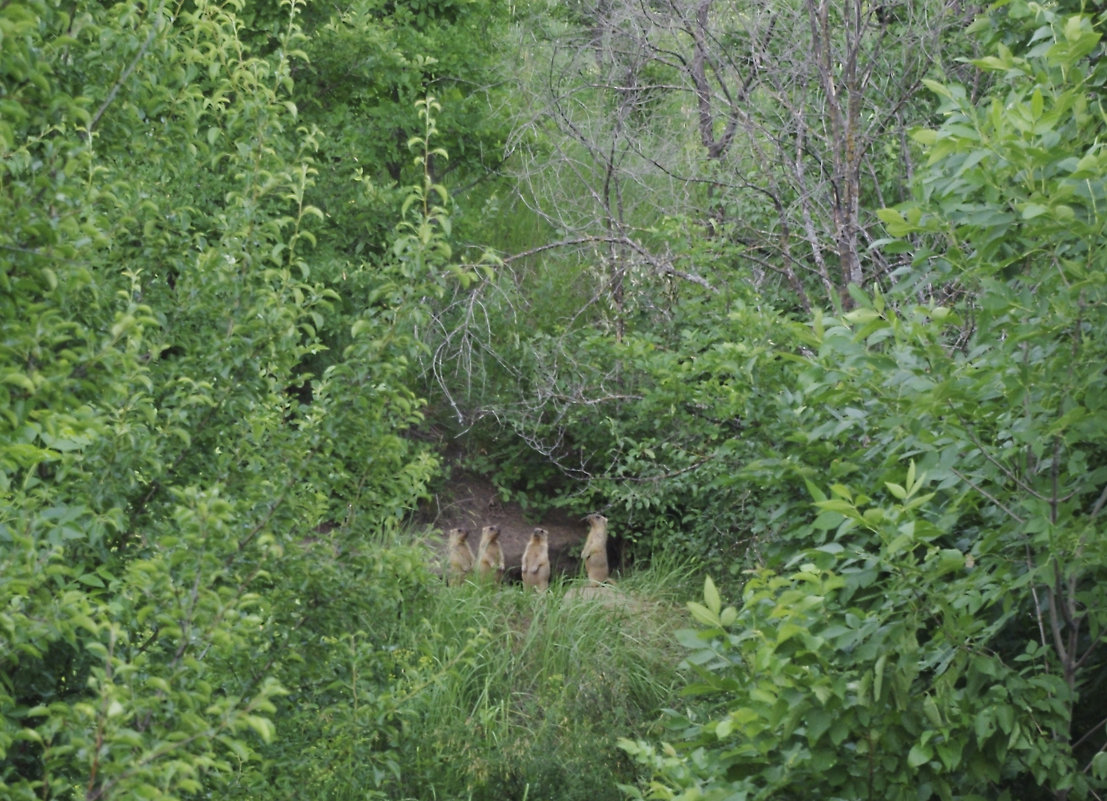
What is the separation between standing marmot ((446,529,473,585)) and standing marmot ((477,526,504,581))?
0.34 feet

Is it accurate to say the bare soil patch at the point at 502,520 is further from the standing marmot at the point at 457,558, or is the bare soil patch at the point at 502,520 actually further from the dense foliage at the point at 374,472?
the dense foliage at the point at 374,472

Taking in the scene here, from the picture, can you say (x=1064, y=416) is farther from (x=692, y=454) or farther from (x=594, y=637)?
(x=594, y=637)

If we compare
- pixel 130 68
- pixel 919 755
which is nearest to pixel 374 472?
pixel 130 68

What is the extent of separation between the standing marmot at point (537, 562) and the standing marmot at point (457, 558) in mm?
436

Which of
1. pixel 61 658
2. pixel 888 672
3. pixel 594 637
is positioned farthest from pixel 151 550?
pixel 594 637

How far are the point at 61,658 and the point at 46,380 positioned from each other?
39.6 inches

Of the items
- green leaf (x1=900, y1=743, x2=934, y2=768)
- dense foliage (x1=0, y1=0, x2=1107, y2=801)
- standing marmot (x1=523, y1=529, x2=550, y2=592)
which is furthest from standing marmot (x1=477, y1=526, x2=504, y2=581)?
green leaf (x1=900, y1=743, x2=934, y2=768)

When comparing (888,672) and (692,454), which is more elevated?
(888,672)

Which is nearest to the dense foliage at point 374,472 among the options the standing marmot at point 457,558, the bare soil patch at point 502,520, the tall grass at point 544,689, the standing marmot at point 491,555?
the tall grass at point 544,689

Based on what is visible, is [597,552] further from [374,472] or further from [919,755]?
[919,755]

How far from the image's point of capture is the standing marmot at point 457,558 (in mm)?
9367

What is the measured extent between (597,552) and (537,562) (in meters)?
0.49

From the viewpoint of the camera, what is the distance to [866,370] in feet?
11.8

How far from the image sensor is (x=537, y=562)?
9.77 meters
